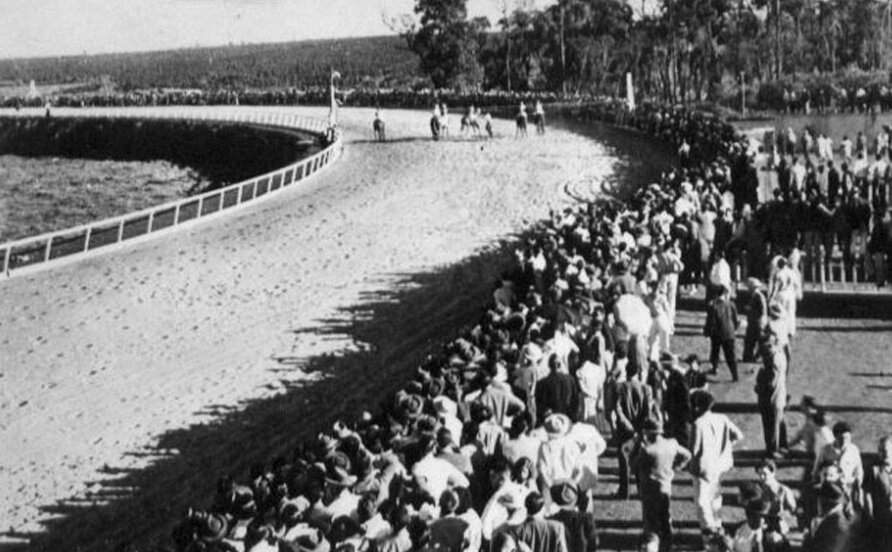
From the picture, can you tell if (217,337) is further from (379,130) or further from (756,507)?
(379,130)

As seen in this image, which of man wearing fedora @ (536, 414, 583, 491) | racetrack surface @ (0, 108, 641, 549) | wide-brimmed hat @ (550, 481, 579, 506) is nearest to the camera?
wide-brimmed hat @ (550, 481, 579, 506)

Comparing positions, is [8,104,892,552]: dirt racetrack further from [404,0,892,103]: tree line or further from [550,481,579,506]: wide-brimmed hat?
[404,0,892,103]: tree line

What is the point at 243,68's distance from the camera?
151m

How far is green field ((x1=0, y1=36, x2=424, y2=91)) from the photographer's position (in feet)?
442

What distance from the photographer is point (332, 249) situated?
23922mm

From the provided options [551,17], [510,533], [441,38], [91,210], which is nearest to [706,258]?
[510,533]

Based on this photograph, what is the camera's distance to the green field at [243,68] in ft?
442

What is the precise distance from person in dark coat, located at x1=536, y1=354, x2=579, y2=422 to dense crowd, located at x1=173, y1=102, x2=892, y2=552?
0.06ft

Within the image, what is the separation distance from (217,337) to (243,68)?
138 metres

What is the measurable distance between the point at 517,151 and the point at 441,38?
4871 centimetres

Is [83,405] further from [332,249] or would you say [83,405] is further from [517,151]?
[517,151]

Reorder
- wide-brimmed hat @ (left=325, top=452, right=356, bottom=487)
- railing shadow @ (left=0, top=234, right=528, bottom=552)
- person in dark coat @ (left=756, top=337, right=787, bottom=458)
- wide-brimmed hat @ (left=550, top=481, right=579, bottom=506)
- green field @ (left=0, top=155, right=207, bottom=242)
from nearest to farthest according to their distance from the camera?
wide-brimmed hat @ (left=550, top=481, right=579, bottom=506) < wide-brimmed hat @ (left=325, top=452, right=356, bottom=487) < person in dark coat @ (left=756, top=337, right=787, bottom=458) < railing shadow @ (left=0, top=234, right=528, bottom=552) < green field @ (left=0, top=155, right=207, bottom=242)

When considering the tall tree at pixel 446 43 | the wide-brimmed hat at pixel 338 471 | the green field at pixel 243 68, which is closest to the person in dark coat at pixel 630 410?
the wide-brimmed hat at pixel 338 471

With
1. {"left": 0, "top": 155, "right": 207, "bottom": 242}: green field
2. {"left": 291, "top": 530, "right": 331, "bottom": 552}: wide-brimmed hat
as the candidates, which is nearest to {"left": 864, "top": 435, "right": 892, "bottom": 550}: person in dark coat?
{"left": 291, "top": 530, "right": 331, "bottom": 552}: wide-brimmed hat
